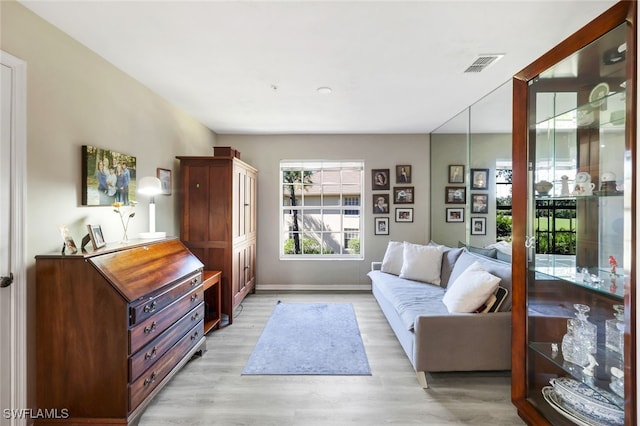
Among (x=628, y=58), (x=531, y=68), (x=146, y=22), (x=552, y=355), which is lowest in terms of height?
(x=552, y=355)

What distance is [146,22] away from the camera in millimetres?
1884

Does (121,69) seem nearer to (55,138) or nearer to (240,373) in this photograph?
(55,138)

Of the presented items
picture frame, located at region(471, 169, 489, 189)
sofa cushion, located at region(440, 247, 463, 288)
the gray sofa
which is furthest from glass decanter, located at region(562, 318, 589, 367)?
picture frame, located at region(471, 169, 489, 189)

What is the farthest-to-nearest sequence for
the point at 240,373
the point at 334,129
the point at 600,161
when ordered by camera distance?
the point at 334,129
the point at 240,373
the point at 600,161

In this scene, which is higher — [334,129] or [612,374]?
[334,129]

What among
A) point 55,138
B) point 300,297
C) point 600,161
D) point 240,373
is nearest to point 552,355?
point 600,161

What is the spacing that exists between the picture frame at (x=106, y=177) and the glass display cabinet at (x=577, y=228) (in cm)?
310

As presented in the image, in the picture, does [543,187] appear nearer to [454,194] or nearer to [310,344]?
[310,344]

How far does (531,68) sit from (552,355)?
6.08ft

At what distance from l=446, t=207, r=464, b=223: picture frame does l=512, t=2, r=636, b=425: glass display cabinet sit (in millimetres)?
2368

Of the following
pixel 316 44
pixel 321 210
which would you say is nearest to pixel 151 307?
pixel 316 44

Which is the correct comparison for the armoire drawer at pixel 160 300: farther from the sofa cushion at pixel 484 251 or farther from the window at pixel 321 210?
the sofa cushion at pixel 484 251

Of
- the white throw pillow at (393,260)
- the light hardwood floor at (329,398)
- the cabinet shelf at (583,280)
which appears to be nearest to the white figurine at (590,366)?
the cabinet shelf at (583,280)

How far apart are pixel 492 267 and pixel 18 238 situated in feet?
11.9
